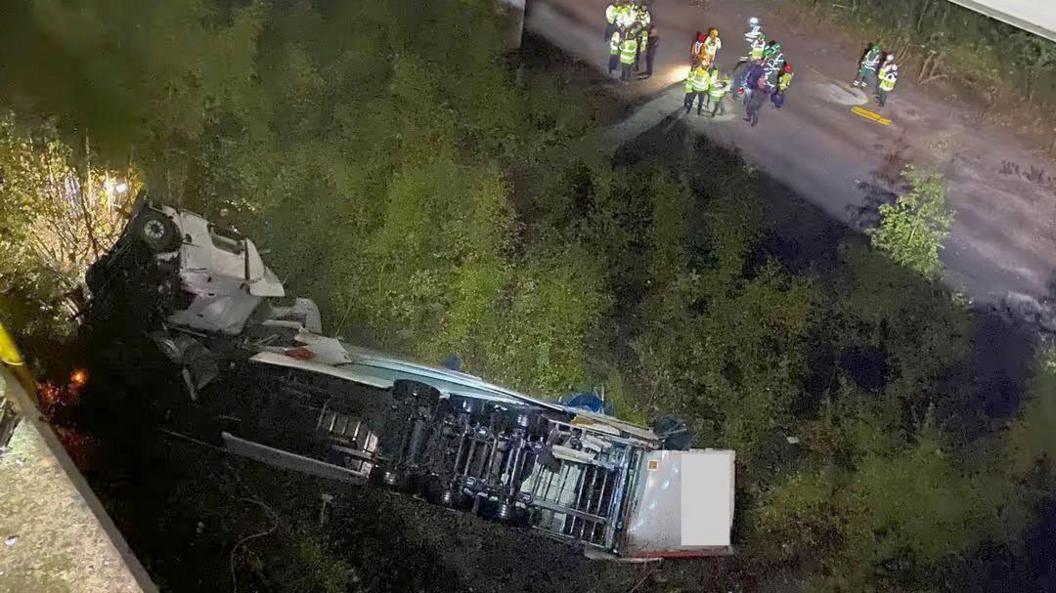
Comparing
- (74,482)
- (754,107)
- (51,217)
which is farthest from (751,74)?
(74,482)

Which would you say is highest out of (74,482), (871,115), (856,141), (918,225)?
(871,115)

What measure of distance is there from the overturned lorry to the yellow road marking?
152 centimetres

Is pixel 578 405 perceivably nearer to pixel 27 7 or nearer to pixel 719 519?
pixel 719 519

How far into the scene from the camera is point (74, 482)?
267cm

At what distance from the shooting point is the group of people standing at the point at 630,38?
320cm

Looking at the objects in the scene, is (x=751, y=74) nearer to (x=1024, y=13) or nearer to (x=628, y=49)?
(x=628, y=49)

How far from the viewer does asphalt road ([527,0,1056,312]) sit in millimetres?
3162

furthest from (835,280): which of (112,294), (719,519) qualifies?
(112,294)

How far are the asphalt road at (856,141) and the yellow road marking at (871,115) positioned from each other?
0.02 metres

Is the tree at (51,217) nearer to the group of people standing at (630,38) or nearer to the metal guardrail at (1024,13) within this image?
the group of people standing at (630,38)

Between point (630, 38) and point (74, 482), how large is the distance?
269 centimetres

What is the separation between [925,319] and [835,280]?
389mm

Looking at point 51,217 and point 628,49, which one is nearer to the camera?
point 51,217

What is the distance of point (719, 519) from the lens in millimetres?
2939
